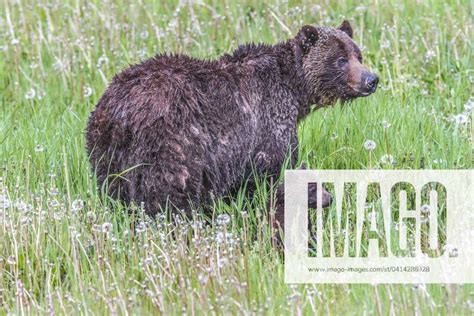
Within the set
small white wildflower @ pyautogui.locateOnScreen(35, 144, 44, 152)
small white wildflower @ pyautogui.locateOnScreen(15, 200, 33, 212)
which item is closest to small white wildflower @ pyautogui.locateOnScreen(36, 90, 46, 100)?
small white wildflower @ pyautogui.locateOnScreen(35, 144, 44, 152)

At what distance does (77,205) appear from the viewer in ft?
20.8

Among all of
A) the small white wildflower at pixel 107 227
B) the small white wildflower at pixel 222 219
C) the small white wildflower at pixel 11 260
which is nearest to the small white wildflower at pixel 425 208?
the small white wildflower at pixel 222 219

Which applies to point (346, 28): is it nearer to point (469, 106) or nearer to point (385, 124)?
point (385, 124)

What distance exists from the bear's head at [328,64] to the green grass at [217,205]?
39 cm

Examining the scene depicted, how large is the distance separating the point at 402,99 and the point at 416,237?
260 cm

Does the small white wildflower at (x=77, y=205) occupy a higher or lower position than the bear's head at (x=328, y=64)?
lower

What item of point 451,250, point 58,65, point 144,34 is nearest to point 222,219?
point 451,250

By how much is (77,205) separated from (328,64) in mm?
2018

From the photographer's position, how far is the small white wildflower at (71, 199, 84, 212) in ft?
19.9

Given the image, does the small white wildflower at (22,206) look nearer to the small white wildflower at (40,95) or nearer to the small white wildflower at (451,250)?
the small white wildflower at (451,250)

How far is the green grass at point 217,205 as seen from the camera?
17.0 ft

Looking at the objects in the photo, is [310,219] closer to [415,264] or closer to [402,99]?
[415,264]

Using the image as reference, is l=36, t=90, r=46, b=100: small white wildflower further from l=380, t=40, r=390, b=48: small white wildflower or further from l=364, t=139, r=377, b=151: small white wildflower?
l=364, t=139, r=377, b=151: small white wildflower

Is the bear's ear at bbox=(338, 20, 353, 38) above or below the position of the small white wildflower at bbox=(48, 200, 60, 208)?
above
